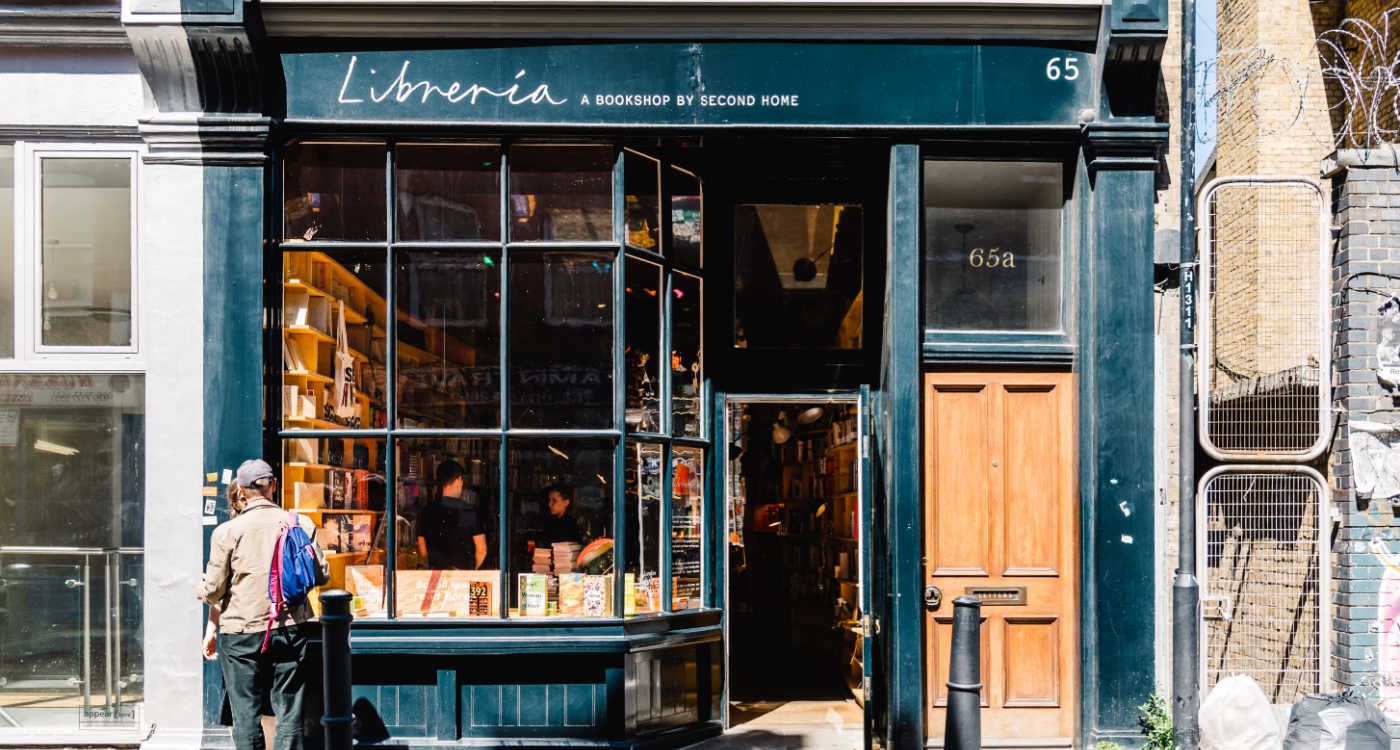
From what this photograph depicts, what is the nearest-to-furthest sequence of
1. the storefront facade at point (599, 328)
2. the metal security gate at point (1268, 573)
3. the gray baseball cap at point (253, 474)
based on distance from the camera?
the gray baseball cap at point (253, 474) < the metal security gate at point (1268, 573) < the storefront facade at point (599, 328)

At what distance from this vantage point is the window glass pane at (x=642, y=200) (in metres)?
8.42

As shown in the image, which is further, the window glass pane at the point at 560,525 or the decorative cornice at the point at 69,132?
the decorative cornice at the point at 69,132

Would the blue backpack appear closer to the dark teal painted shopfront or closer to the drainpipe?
the dark teal painted shopfront

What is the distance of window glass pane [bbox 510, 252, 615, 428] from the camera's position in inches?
327

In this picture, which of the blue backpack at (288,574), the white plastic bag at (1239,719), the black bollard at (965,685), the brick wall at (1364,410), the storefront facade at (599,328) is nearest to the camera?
the black bollard at (965,685)

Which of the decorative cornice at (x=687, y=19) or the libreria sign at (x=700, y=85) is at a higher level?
the decorative cornice at (x=687, y=19)

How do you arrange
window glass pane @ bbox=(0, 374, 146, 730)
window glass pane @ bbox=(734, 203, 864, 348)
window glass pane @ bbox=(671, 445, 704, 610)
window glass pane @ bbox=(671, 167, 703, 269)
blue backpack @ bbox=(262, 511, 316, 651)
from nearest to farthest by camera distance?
1. blue backpack @ bbox=(262, 511, 316, 651)
2. window glass pane @ bbox=(0, 374, 146, 730)
3. window glass pane @ bbox=(671, 445, 704, 610)
4. window glass pane @ bbox=(671, 167, 703, 269)
5. window glass pane @ bbox=(734, 203, 864, 348)

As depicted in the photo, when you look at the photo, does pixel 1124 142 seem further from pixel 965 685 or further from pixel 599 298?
pixel 965 685

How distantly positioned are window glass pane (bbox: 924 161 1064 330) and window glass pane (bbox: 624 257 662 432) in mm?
1911

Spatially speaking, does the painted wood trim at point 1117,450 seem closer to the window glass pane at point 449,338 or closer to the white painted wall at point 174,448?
the window glass pane at point 449,338

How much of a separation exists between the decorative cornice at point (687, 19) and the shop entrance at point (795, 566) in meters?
2.63

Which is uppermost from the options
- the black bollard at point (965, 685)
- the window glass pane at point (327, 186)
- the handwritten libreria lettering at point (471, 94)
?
the handwritten libreria lettering at point (471, 94)

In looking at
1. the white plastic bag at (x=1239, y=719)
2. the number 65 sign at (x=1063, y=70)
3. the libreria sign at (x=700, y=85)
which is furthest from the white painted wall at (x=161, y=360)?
the white plastic bag at (x=1239, y=719)

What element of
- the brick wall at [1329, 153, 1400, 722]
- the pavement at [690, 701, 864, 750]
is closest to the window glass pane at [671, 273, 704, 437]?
the pavement at [690, 701, 864, 750]
